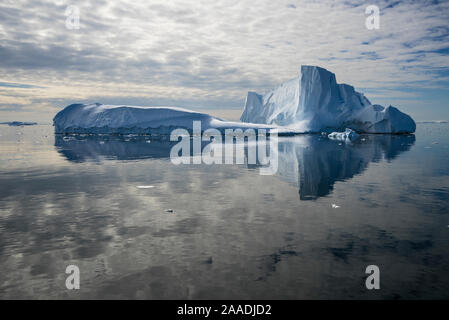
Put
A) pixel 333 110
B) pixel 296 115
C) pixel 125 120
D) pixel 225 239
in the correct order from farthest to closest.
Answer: pixel 296 115 → pixel 333 110 → pixel 125 120 → pixel 225 239

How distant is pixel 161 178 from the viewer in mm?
13773

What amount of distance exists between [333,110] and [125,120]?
41782 mm

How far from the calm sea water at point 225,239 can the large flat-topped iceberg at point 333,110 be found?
53223 mm

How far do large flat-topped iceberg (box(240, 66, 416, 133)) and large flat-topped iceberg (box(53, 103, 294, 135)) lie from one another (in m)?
5.50

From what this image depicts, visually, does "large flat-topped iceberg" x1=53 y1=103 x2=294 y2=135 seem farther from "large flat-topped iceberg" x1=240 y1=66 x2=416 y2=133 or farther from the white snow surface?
"large flat-topped iceberg" x1=240 y1=66 x2=416 y2=133

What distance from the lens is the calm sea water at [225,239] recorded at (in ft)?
14.9

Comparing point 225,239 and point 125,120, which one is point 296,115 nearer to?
point 125,120

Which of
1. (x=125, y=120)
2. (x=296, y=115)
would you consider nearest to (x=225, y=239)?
(x=125, y=120)

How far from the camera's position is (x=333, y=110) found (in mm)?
68375

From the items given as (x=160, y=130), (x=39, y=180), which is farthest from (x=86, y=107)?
(x=39, y=180)

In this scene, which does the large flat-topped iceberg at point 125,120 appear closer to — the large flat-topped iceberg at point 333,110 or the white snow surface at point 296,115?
the white snow surface at point 296,115

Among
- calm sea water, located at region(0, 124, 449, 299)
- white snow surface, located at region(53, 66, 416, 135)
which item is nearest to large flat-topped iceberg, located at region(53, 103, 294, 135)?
white snow surface, located at region(53, 66, 416, 135)

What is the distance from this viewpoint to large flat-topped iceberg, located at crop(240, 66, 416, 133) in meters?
60.5

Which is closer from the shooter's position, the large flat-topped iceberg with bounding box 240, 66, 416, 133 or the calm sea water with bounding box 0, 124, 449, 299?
the calm sea water with bounding box 0, 124, 449, 299
